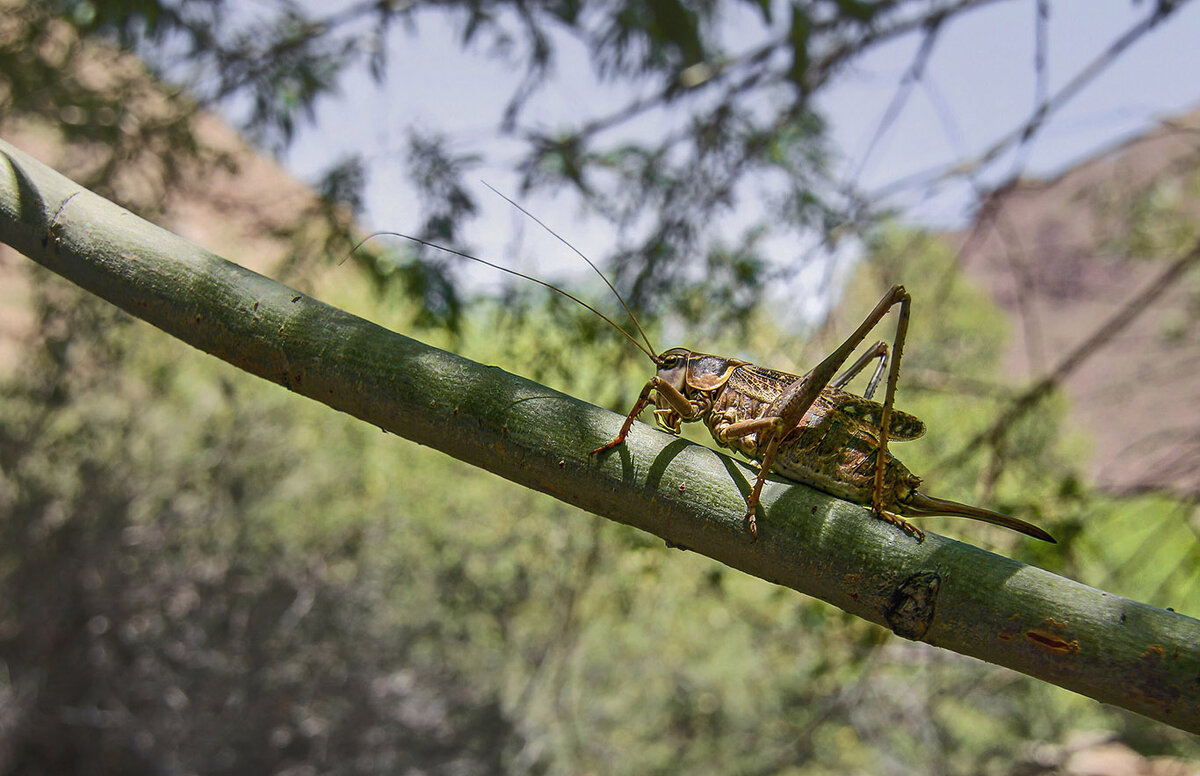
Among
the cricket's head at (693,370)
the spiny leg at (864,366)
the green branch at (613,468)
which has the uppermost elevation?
the spiny leg at (864,366)

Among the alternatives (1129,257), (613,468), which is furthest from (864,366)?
(1129,257)

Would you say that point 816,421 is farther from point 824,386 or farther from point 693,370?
point 693,370

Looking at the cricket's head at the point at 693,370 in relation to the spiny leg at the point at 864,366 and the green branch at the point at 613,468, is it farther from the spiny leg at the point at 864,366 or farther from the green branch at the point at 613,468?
the green branch at the point at 613,468

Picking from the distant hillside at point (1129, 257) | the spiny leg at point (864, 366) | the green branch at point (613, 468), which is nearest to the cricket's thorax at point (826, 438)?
the spiny leg at point (864, 366)

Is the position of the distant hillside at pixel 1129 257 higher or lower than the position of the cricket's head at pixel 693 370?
higher

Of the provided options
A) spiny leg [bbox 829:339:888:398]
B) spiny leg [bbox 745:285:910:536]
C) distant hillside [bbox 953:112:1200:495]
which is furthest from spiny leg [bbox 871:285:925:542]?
distant hillside [bbox 953:112:1200:495]

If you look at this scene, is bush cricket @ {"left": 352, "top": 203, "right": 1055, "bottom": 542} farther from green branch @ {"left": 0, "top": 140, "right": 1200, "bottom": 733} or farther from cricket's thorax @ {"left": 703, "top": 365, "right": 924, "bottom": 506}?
green branch @ {"left": 0, "top": 140, "right": 1200, "bottom": 733}

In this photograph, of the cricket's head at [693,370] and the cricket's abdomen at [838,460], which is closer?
the cricket's abdomen at [838,460]
